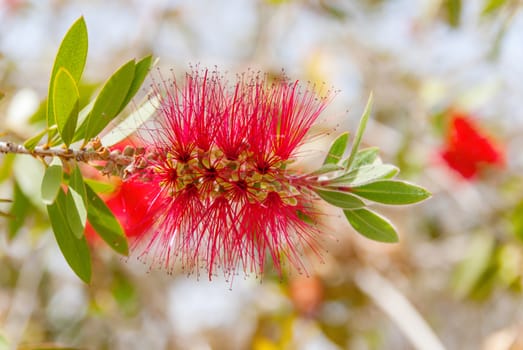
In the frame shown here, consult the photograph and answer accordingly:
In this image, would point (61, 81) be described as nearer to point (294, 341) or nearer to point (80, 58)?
point (80, 58)

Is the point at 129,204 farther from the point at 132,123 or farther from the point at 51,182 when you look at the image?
the point at 51,182

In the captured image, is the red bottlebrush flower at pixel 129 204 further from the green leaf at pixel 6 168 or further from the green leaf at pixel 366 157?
the green leaf at pixel 366 157

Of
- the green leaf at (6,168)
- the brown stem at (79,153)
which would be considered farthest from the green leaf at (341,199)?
the green leaf at (6,168)

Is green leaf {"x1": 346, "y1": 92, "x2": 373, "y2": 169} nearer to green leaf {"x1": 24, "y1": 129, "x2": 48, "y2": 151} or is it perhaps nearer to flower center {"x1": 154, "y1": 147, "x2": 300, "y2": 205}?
flower center {"x1": 154, "y1": 147, "x2": 300, "y2": 205}

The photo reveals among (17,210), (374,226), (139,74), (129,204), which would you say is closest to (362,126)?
(374,226)

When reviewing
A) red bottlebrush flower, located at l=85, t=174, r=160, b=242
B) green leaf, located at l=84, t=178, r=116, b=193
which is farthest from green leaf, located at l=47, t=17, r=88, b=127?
red bottlebrush flower, located at l=85, t=174, r=160, b=242
